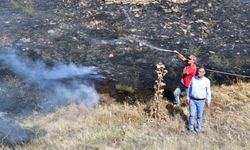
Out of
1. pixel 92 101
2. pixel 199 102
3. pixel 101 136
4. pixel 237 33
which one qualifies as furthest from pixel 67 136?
pixel 237 33

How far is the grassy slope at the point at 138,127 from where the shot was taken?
10.0m

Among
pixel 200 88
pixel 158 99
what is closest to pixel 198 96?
pixel 200 88

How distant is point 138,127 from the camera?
430 inches

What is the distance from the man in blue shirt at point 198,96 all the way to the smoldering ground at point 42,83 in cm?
237

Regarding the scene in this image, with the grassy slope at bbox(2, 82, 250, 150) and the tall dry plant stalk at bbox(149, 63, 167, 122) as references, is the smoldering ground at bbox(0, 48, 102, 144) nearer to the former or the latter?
the grassy slope at bbox(2, 82, 250, 150)

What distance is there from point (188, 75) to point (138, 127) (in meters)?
1.48

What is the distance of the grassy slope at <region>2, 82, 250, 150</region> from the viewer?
32.9 feet

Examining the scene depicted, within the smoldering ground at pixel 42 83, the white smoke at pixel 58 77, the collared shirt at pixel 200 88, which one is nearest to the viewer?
the collared shirt at pixel 200 88

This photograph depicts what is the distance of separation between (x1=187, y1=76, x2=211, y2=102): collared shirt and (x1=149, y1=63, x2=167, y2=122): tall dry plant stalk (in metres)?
0.79

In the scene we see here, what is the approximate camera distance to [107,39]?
12.4 meters

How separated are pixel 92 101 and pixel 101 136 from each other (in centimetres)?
163

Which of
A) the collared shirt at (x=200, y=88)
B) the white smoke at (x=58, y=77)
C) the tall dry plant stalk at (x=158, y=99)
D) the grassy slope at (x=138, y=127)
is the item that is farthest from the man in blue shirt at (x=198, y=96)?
the white smoke at (x=58, y=77)

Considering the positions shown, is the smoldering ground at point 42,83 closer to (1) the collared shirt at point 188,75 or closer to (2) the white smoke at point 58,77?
(2) the white smoke at point 58,77

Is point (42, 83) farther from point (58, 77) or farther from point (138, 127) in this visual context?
point (138, 127)
